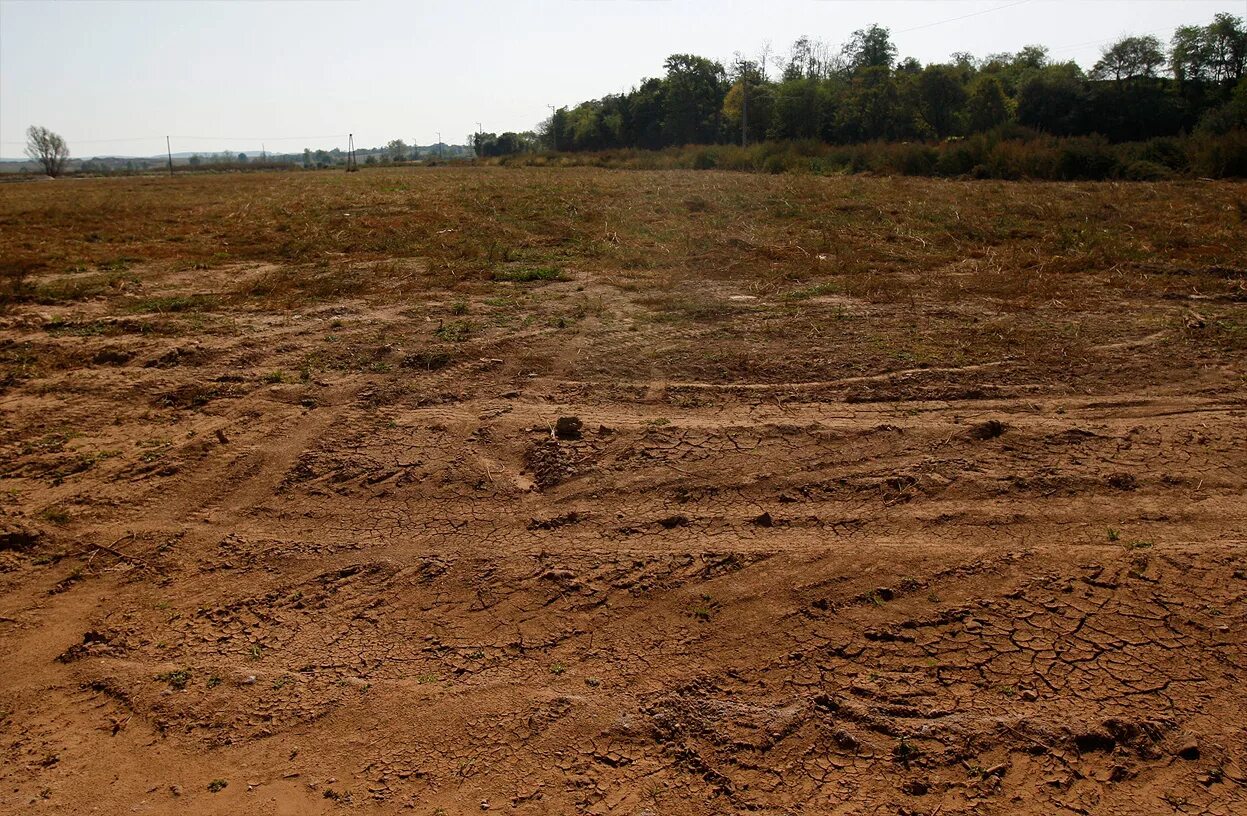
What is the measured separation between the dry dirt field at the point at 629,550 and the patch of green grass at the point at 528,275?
783 mm

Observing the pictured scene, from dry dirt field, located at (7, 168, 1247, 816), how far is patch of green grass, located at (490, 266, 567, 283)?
0.78 metres

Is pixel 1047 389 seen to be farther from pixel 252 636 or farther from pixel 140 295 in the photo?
pixel 140 295

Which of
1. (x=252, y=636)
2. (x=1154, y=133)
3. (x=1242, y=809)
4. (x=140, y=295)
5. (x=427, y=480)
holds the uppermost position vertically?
(x=1154, y=133)

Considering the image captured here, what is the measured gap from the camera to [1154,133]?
31062 mm

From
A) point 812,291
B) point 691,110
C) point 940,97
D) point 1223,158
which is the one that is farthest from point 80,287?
point 691,110

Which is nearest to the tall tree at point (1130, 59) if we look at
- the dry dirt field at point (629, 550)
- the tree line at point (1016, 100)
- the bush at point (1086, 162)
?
the tree line at point (1016, 100)

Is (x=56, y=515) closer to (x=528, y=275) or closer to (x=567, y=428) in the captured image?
(x=567, y=428)

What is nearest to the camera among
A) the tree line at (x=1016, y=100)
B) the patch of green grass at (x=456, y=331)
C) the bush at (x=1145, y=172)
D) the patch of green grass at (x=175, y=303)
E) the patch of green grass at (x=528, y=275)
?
the patch of green grass at (x=456, y=331)

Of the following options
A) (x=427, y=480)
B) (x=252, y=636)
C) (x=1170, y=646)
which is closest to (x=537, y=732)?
(x=252, y=636)

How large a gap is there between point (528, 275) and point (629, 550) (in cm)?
563

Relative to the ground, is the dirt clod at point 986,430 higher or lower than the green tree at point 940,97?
lower

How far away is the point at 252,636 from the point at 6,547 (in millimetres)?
1827

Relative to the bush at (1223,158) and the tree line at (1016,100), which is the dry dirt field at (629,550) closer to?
the bush at (1223,158)

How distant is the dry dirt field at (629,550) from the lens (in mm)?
2965
